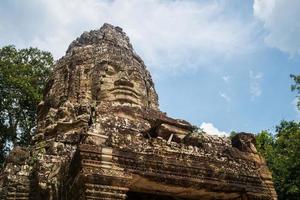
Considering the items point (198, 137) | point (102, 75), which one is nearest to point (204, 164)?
point (198, 137)

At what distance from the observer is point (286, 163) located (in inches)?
722

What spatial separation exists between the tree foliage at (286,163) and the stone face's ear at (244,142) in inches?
405

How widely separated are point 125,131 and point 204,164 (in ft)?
4.81

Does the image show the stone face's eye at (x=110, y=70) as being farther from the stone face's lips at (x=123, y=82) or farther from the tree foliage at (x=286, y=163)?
the tree foliage at (x=286, y=163)

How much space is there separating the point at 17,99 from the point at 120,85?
12.9 metres

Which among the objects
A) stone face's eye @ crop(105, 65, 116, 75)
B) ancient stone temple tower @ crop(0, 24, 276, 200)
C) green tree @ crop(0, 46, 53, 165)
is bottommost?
ancient stone temple tower @ crop(0, 24, 276, 200)

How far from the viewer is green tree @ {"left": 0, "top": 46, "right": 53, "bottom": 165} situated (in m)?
22.7

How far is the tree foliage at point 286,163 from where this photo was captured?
1777cm

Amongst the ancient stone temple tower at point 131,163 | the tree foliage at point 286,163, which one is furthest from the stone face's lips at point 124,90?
the tree foliage at point 286,163

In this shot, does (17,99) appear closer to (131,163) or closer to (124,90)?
(124,90)

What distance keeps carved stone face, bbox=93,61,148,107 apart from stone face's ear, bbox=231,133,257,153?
14.7 ft

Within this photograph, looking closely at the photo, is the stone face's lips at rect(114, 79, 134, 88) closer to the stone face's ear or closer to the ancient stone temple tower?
the ancient stone temple tower

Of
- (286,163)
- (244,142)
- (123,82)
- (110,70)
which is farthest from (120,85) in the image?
(286,163)

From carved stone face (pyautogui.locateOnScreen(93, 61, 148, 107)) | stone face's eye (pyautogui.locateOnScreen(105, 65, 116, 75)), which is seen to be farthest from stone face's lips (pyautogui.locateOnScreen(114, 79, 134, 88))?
stone face's eye (pyautogui.locateOnScreen(105, 65, 116, 75))
